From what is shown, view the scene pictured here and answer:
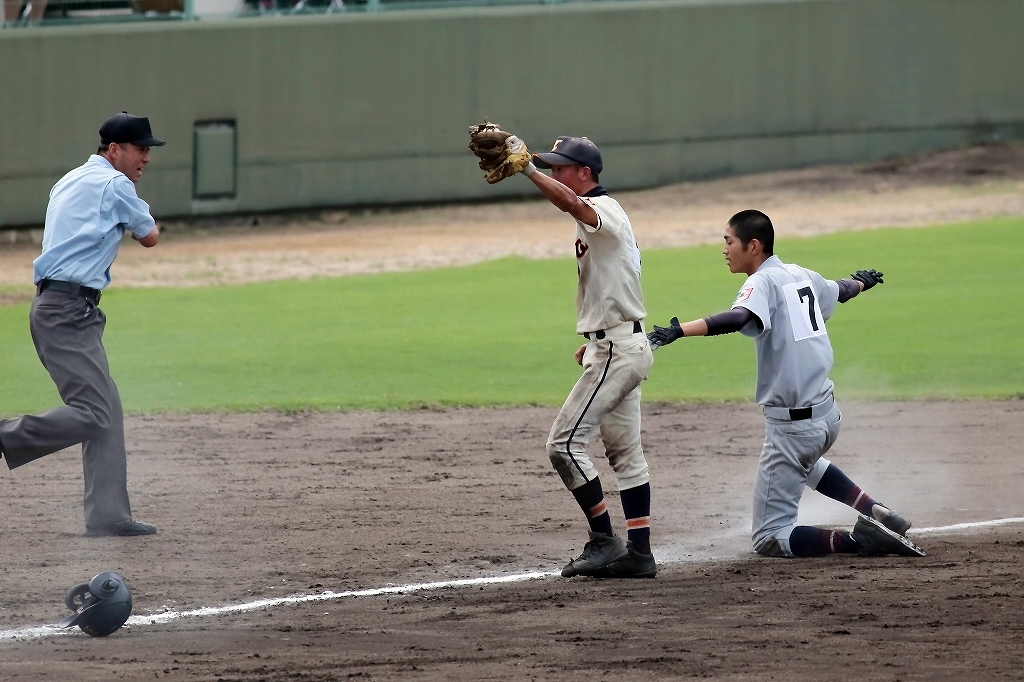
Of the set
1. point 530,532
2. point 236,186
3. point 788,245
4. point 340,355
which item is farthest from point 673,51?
point 530,532

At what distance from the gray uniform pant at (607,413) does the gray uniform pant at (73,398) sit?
2.28 metres

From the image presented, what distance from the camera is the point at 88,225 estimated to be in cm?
685

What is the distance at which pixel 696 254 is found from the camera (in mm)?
18438

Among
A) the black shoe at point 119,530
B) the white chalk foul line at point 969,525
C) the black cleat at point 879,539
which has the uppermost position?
the black cleat at point 879,539

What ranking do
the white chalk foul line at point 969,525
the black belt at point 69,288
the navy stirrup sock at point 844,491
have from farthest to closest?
the white chalk foul line at point 969,525
the black belt at point 69,288
the navy stirrup sock at point 844,491

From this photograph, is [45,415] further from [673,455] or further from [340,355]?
[340,355]

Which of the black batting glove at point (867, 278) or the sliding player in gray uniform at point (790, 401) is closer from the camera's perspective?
the sliding player in gray uniform at point (790, 401)

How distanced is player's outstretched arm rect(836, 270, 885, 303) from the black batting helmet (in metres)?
3.56

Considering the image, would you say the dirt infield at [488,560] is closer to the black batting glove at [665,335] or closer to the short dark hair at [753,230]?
the black batting glove at [665,335]

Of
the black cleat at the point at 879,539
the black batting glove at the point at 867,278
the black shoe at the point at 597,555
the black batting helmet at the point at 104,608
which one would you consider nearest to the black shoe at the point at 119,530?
the black batting helmet at the point at 104,608

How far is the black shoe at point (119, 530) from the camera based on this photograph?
23.2 ft

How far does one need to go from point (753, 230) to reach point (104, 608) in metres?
3.28

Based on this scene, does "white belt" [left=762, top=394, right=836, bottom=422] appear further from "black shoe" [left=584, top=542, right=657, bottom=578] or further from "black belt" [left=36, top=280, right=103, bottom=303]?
"black belt" [left=36, top=280, right=103, bottom=303]

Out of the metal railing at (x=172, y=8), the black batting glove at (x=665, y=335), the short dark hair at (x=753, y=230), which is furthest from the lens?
the metal railing at (x=172, y=8)
